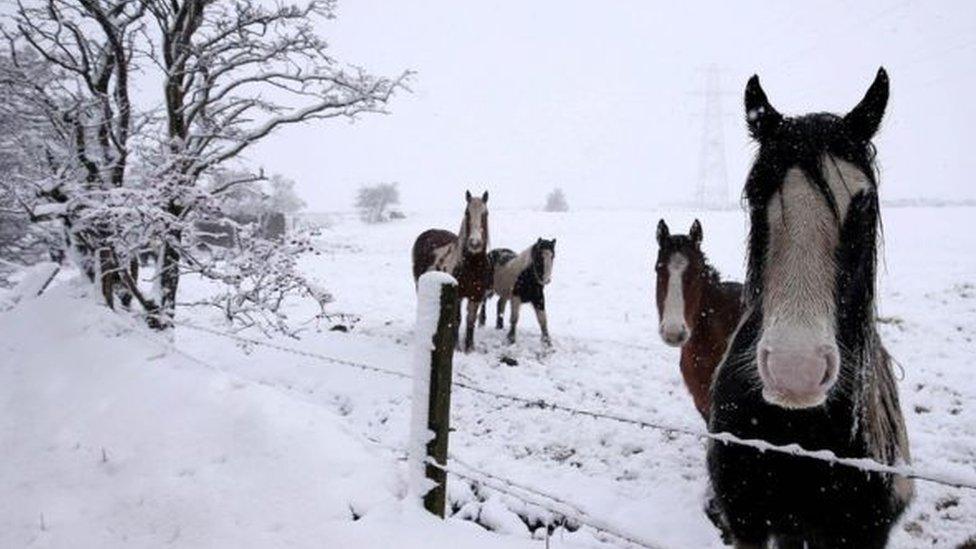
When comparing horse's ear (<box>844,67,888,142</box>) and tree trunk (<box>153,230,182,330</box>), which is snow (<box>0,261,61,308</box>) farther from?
horse's ear (<box>844,67,888,142</box>)

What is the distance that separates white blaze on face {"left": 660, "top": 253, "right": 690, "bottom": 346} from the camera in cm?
450

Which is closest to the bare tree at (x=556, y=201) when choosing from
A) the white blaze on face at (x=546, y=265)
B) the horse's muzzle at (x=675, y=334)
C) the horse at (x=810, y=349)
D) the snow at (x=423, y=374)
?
the white blaze on face at (x=546, y=265)

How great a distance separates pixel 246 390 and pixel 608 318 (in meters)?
9.97

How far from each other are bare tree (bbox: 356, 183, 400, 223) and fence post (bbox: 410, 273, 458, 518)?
166 ft

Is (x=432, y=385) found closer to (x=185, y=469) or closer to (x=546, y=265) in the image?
(x=185, y=469)

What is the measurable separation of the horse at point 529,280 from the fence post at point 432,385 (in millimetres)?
6966

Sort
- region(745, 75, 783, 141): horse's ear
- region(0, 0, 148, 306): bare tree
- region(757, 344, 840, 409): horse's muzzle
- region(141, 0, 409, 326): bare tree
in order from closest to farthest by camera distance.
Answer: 1. region(757, 344, 840, 409): horse's muzzle
2. region(745, 75, 783, 141): horse's ear
3. region(0, 0, 148, 306): bare tree
4. region(141, 0, 409, 326): bare tree

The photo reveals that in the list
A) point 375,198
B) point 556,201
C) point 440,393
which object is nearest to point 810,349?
point 440,393

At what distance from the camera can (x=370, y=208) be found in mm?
53656

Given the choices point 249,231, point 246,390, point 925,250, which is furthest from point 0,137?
point 925,250

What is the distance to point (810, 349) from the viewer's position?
4.93ft

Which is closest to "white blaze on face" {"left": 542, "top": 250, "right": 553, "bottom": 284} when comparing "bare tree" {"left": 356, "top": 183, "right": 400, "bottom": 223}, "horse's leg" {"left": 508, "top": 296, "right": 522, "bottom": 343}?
"horse's leg" {"left": 508, "top": 296, "right": 522, "bottom": 343}

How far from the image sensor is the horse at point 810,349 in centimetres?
160

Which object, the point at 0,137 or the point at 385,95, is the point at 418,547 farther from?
the point at 0,137
